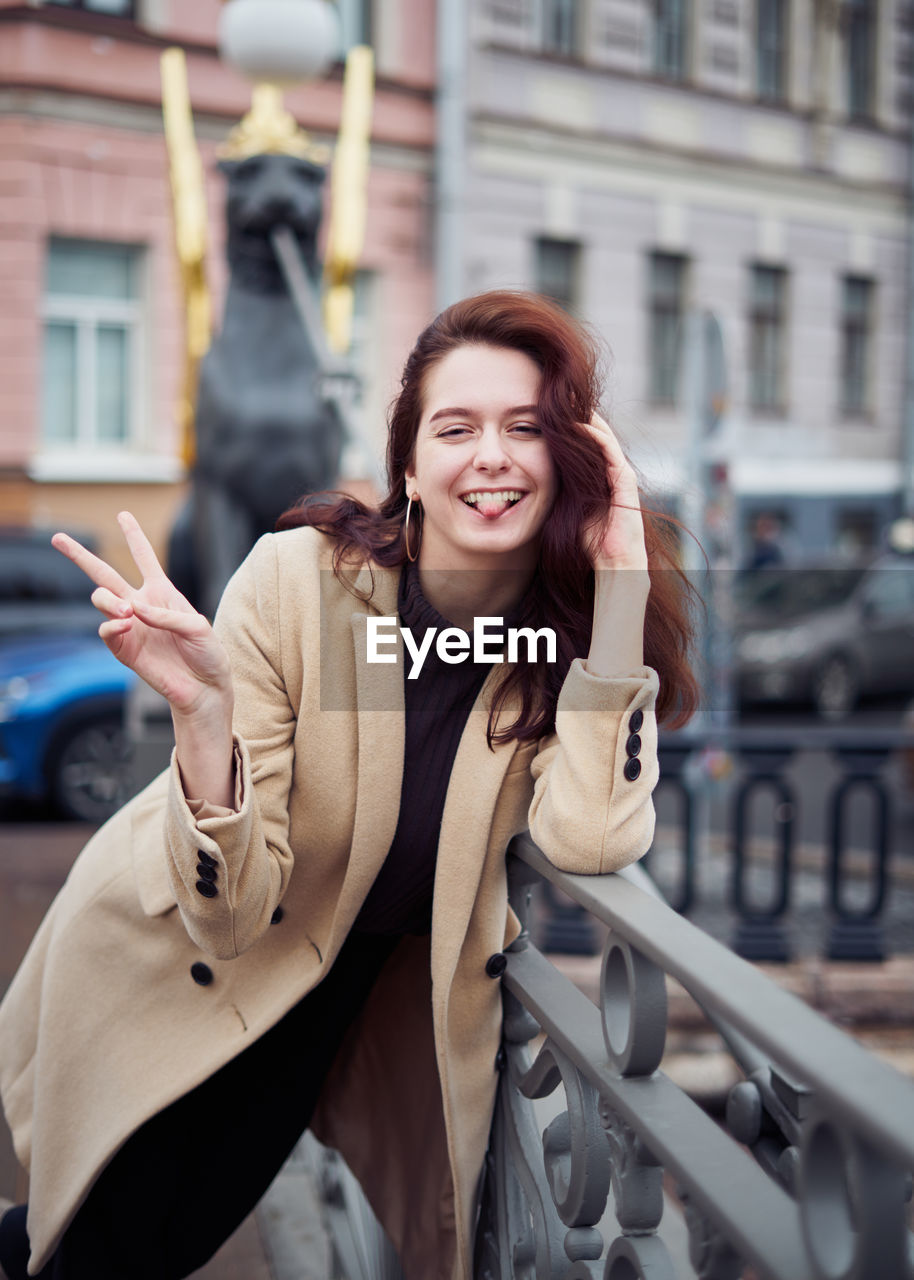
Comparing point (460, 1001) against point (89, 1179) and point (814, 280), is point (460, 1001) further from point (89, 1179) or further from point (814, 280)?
point (814, 280)

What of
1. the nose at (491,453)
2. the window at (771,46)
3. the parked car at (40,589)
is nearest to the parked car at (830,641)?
the parked car at (40,589)

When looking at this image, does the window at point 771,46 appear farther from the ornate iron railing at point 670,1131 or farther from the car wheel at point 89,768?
the ornate iron railing at point 670,1131

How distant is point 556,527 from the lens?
2006 mm

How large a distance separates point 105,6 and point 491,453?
1499 centimetres

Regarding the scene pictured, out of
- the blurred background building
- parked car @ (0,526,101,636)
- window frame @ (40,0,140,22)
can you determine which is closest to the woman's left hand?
parked car @ (0,526,101,636)

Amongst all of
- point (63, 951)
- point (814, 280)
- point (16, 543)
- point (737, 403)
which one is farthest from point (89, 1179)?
point (814, 280)

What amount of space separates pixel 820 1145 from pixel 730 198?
20247 mm

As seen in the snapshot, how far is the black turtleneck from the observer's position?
2021 mm

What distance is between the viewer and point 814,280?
2088 cm

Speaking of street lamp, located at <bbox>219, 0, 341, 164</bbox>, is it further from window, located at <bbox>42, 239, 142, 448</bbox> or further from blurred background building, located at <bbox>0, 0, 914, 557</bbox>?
window, located at <bbox>42, 239, 142, 448</bbox>

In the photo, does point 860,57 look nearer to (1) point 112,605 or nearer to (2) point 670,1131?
(1) point 112,605

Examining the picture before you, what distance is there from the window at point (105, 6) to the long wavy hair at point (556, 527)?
47.0 ft

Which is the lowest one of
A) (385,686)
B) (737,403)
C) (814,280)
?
(385,686)

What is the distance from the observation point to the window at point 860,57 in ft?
69.7
